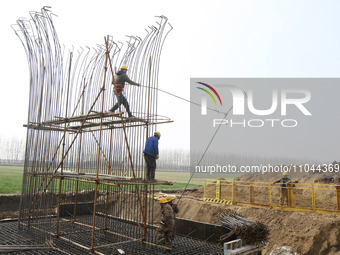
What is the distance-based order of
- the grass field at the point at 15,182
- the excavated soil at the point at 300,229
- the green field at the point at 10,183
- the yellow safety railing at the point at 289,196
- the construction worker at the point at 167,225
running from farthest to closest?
the grass field at the point at 15,182 < the green field at the point at 10,183 < the yellow safety railing at the point at 289,196 < the excavated soil at the point at 300,229 < the construction worker at the point at 167,225

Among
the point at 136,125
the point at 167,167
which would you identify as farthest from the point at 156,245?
the point at 167,167

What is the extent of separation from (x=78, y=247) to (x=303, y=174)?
21402 mm

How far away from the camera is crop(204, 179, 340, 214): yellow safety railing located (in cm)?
1394

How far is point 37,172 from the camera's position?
9.38 metres

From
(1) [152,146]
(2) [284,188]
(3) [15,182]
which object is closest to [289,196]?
(2) [284,188]

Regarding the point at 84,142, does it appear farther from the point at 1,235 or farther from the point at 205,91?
the point at 205,91

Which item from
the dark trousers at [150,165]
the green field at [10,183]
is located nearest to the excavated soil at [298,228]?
the dark trousers at [150,165]

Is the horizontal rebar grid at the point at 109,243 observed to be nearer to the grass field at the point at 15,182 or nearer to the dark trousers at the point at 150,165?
the dark trousers at the point at 150,165

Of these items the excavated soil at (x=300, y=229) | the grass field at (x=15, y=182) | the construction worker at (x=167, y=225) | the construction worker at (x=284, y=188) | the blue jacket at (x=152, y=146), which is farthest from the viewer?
the grass field at (x=15, y=182)

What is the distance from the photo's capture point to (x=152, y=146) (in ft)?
27.6

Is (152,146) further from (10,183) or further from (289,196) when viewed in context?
(10,183)

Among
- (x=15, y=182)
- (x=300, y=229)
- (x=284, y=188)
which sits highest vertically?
(x=284, y=188)

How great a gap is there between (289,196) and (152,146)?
1020 cm

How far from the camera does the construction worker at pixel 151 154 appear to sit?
Result: 27.5 ft
